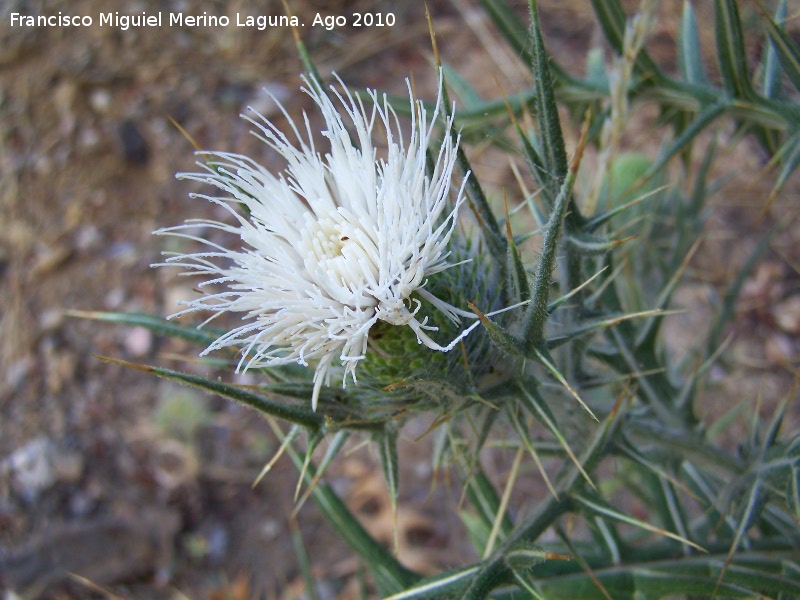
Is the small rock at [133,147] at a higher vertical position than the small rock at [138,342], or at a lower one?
higher

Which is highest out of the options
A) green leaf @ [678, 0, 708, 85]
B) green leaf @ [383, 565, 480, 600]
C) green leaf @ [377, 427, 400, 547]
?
green leaf @ [678, 0, 708, 85]

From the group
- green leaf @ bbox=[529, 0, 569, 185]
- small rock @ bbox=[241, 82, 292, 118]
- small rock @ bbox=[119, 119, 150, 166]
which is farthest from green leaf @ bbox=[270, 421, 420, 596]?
small rock @ bbox=[119, 119, 150, 166]

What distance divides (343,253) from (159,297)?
2.84 meters

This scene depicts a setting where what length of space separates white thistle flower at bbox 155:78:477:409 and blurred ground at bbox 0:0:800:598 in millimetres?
1554

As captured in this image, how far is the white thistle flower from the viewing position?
41.0 inches

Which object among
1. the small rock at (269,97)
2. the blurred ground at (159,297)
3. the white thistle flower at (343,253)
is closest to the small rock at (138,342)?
the blurred ground at (159,297)

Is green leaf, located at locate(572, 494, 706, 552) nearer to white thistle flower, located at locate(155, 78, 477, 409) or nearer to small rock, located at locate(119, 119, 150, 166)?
white thistle flower, located at locate(155, 78, 477, 409)

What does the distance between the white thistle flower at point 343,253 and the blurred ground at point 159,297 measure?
61.2 inches

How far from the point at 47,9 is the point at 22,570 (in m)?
3.43

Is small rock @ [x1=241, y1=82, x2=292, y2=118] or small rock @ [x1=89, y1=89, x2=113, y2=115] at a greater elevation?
small rock @ [x1=89, y1=89, x2=113, y2=115]

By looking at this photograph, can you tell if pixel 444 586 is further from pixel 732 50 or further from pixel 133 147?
pixel 133 147

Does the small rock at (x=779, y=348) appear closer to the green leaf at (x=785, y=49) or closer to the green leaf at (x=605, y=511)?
the green leaf at (x=785, y=49)

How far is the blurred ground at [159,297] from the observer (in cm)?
298

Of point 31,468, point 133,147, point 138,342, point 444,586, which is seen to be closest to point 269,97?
point 133,147
